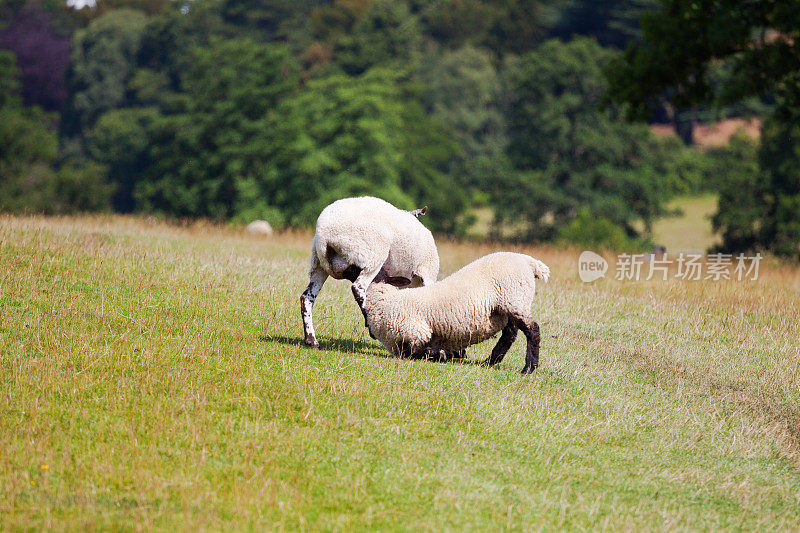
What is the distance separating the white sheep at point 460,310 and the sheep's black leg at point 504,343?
0.04 metres

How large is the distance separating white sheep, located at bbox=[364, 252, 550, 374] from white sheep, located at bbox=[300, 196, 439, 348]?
0.33 m

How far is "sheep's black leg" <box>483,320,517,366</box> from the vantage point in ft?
30.7

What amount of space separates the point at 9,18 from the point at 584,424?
2643 inches

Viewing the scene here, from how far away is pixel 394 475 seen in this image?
6.38 metres

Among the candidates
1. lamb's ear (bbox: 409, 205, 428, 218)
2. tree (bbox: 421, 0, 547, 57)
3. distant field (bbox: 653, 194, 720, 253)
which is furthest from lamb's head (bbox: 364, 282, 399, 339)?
tree (bbox: 421, 0, 547, 57)

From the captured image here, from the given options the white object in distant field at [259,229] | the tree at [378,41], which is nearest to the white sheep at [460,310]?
the white object in distant field at [259,229]

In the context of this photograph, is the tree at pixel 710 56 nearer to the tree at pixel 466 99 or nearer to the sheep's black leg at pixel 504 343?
the sheep's black leg at pixel 504 343

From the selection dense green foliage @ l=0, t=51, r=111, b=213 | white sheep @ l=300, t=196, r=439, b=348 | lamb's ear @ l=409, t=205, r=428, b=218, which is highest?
lamb's ear @ l=409, t=205, r=428, b=218

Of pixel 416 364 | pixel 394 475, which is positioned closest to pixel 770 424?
pixel 416 364

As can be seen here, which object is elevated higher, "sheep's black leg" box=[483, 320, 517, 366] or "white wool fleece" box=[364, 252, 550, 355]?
"white wool fleece" box=[364, 252, 550, 355]

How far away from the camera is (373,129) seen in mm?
40281

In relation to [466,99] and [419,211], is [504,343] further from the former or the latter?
[466,99]

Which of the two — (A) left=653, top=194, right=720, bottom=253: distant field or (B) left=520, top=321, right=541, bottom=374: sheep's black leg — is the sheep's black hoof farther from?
(A) left=653, top=194, right=720, bottom=253: distant field

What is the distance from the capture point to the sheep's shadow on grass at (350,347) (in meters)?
9.42
